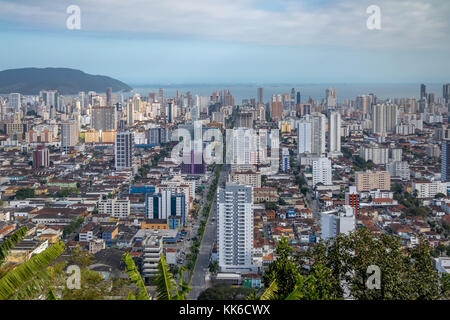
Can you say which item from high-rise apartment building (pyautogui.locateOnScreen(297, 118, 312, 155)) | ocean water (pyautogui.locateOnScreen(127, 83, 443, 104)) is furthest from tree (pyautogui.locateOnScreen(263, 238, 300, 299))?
high-rise apartment building (pyautogui.locateOnScreen(297, 118, 312, 155))

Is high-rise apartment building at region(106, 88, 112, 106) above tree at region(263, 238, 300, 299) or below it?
above

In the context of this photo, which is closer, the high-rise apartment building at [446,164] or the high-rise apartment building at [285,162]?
the high-rise apartment building at [446,164]

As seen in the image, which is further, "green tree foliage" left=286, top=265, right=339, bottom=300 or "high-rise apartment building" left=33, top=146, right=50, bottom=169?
"high-rise apartment building" left=33, top=146, right=50, bottom=169

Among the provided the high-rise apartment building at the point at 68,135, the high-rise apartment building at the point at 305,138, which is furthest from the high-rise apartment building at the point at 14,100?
the high-rise apartment building at the point at 305,138

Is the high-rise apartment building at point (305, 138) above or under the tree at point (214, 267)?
above

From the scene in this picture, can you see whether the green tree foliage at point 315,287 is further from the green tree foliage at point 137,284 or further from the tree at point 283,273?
the green tree foliage at point 137,284

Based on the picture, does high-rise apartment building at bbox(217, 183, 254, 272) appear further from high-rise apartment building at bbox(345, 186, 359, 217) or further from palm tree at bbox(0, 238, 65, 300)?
palm tree at bbox(0, 238, 65, 300)

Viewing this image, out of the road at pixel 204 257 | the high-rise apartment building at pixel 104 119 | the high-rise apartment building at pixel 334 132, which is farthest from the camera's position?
the high-rise apartment building at pixel 104 119

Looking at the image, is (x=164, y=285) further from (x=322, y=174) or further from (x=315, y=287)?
(x=322, y=174)
